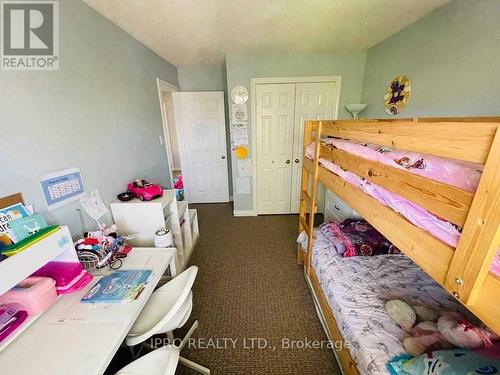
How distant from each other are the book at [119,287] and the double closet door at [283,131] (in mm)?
2266

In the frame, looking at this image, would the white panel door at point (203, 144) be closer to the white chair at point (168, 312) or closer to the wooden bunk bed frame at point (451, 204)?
the white chair at point (168, 312)

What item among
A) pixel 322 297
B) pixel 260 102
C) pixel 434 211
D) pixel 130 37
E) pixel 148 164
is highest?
pixel 130 37

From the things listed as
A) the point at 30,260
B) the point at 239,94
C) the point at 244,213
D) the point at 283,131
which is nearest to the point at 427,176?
the point at 30,260

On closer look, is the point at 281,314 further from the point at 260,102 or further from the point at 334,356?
the point at 260,102

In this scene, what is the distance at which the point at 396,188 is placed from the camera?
0.79 m

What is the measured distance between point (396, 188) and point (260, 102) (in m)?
2.52

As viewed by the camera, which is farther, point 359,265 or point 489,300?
point 359,265

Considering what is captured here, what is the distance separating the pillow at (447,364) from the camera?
737 mm

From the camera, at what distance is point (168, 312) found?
0.98 metres

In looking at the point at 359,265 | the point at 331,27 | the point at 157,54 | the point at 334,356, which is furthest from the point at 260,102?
the point at 334,356

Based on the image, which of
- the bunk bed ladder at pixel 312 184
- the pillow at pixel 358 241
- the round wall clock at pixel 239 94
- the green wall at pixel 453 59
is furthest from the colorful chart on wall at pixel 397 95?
the round wall clock at pixel 239 94

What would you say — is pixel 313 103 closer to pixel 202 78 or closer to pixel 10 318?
pixel 202 78

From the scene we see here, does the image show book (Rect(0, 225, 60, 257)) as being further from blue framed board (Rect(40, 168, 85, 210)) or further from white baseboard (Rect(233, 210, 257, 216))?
white baseboard (Rect(233, 210, 257, 216))

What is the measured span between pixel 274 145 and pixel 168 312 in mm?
2605
